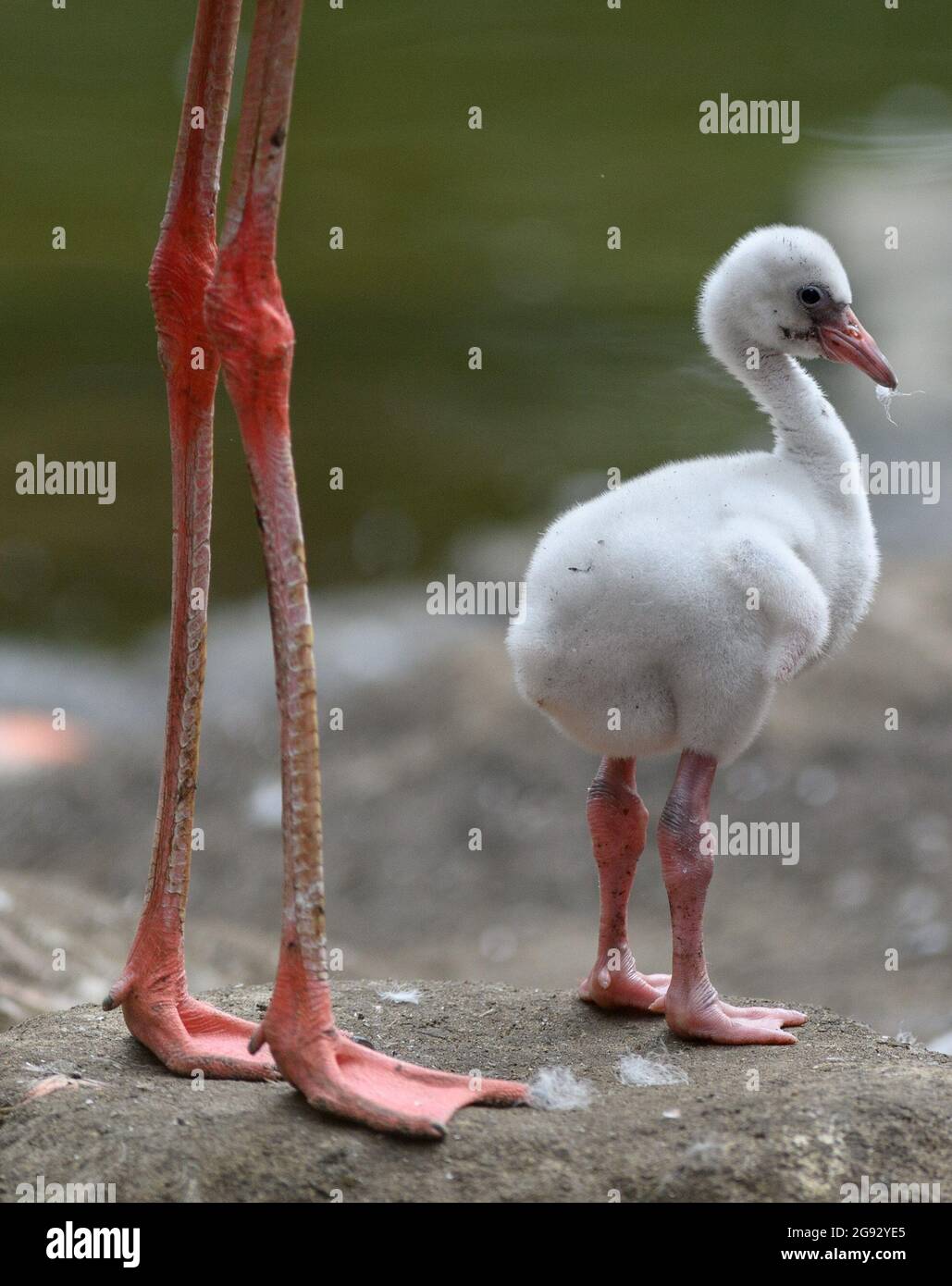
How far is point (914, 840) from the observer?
17.9 ft

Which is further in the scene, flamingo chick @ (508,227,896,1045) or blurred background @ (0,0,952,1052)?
blurred background @ (0,0,952,1052)

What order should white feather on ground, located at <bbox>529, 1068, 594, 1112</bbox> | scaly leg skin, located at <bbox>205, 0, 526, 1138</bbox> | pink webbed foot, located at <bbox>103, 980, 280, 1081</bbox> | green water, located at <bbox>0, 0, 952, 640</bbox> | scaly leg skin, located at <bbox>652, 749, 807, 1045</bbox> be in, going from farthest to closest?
green water, located at <bbox>0, 0, 952, 640</bbox>, scaly leg skin, located at <bbox>652, 749, 807, 1045</bbox>, pink webbed foot, located at <bbox>103, 980, 280, 1081</bbox>, white feather on ground, located at <bbox>529, 1068, 594, 1112</bbox>, scaly leg skin, located at <bbox>205, 0, 526, 1138</bbox>

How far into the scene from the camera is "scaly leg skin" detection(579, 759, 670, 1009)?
3.02 m

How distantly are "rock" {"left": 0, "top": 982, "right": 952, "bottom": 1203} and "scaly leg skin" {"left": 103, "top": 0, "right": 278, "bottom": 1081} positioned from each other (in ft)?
0.34

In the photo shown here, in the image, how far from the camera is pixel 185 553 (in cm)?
269

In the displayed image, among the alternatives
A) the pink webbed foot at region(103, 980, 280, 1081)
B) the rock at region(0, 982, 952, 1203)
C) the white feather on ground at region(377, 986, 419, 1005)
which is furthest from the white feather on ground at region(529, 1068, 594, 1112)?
the white feather on ground at region(377, 986, 419, 1005)

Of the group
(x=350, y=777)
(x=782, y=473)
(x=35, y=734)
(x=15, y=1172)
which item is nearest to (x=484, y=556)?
(x=350, y=777)

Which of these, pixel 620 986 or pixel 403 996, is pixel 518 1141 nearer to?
pixel 620 986

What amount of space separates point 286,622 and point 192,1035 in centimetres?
81

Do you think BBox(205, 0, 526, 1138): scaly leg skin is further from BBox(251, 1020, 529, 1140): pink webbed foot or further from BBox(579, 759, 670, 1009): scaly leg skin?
BBox(579, 759, 670, 1009): scaly leg skin

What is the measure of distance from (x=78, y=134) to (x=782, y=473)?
6.62 metres

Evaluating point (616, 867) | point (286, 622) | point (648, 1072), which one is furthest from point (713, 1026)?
point (286, 622)
